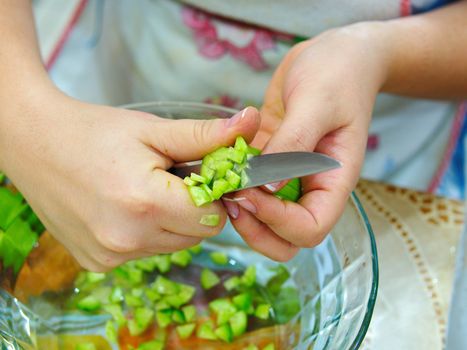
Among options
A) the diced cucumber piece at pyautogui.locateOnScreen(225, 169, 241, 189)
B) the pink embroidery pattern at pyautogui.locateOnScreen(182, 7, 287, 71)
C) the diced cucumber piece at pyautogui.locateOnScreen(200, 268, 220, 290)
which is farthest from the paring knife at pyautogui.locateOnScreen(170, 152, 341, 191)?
the pink embroidery pattern at pyautogui.locateOnScreen(182, 7, 287, 71)

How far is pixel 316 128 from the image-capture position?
0.60m

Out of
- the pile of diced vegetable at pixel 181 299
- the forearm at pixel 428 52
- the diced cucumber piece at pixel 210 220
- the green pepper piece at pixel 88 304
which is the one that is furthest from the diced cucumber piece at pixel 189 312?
the forearm at pixel 428 52

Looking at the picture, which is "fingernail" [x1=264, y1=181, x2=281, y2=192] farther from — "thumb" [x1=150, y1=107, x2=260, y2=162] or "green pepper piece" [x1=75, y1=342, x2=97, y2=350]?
"green pepper piece" [x1=75, y1=342, x2=97, y2=350]

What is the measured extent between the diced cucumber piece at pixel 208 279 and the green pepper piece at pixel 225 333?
7 centimetres

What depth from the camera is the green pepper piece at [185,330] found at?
0.73m

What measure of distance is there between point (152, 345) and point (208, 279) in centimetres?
11

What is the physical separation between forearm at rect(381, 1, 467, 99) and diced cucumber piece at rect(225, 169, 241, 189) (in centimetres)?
33

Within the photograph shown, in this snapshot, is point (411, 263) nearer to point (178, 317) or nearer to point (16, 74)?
point (178, 317)

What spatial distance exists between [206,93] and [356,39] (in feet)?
1.13

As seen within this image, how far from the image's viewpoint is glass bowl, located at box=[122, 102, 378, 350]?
24.7 inches

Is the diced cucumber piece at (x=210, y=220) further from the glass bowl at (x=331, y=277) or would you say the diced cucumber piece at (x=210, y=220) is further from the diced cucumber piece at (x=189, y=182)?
the glass bowl at (x=331, y=277)

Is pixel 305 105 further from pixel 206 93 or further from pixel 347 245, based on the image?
pixel 206 93

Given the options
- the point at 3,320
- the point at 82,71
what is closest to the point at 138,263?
the point at 3,320

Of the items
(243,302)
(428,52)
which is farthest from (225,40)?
(243,302)
